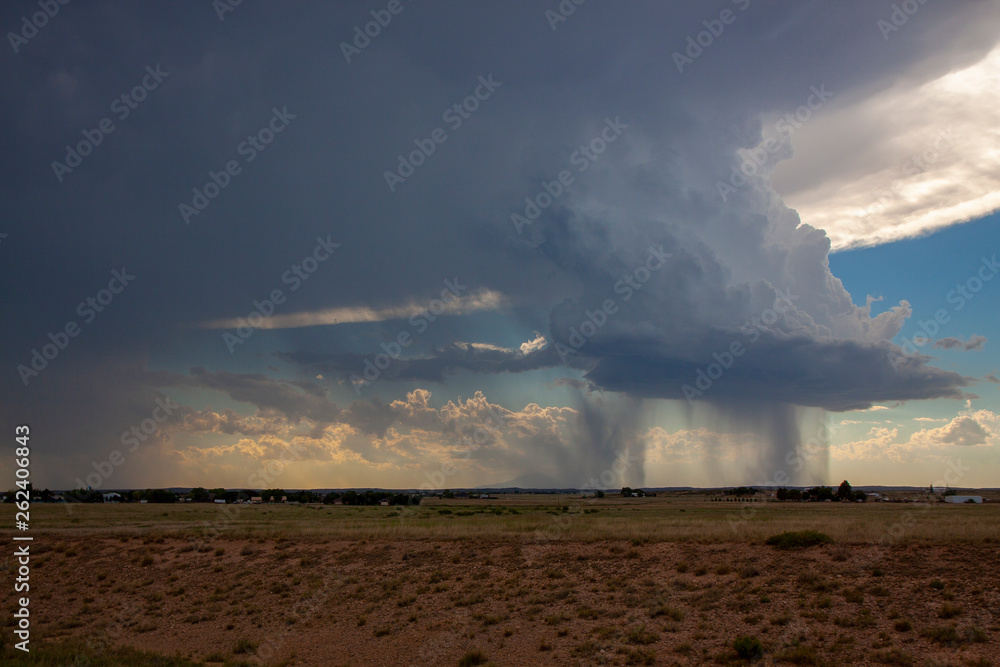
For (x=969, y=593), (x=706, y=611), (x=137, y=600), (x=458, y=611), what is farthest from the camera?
(x=137, y=600)

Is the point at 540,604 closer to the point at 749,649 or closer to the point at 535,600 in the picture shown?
the point at 535,600

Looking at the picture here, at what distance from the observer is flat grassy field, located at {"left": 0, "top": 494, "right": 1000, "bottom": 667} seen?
20.7m

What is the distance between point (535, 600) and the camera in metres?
27.1

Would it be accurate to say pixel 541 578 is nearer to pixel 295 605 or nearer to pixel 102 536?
pixel 295 605

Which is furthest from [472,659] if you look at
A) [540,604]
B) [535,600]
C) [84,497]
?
[84,497]

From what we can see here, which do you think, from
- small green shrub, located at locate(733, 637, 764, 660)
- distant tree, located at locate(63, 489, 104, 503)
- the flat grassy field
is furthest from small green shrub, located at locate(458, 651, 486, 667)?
distant tree, located at locate(63, 489, 104, 503)

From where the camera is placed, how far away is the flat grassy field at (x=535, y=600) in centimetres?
2070

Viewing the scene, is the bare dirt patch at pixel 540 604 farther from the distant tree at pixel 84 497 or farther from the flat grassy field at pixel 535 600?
the distant tree at pixel 84 497

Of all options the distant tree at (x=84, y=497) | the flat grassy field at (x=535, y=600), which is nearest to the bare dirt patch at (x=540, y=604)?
the flat grassy field at (x=535, y=600)

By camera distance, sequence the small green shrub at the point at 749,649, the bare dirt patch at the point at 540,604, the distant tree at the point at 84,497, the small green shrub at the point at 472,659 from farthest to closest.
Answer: the distant tree at the point at 84,497
the small green shrub at the point at 472,659
the bare dirt patch at the point at 540,604
the small green shrub at the point at 749,649

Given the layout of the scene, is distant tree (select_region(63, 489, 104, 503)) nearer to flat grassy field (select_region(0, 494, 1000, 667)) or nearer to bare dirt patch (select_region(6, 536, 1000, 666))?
flat grassy field (select_region(0, 494, 1000, 667))

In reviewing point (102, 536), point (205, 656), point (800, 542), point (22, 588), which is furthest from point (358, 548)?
point (800, 542)

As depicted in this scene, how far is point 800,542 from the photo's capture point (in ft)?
98.1

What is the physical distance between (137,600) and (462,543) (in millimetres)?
17684
